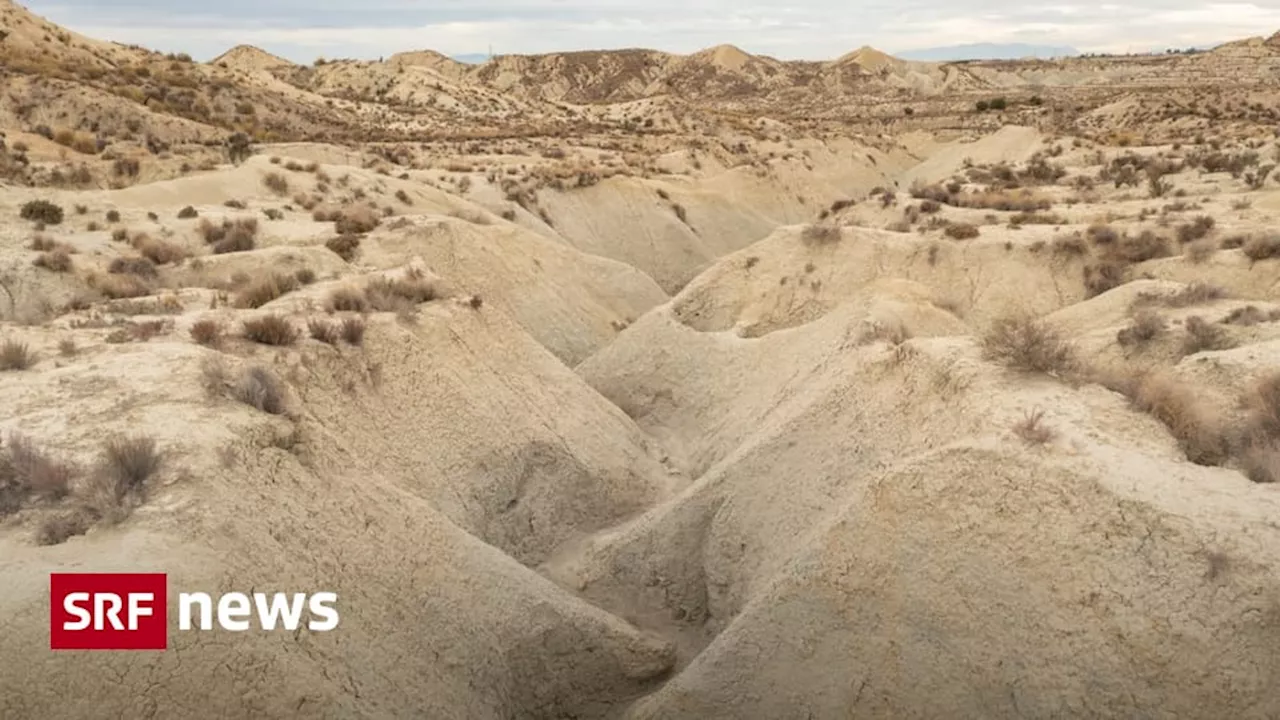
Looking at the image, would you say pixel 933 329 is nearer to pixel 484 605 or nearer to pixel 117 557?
pixel 484 605

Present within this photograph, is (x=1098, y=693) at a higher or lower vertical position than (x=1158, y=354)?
lower

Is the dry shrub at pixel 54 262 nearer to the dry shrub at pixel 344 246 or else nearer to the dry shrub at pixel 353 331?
the dry shrub at pixel 344 246

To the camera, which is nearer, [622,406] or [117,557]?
[117,557]

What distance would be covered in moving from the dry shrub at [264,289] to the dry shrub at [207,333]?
2.44 meters

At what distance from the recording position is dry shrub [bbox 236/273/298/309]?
15.0 m

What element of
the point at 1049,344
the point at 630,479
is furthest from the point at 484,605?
the point at 1049,344

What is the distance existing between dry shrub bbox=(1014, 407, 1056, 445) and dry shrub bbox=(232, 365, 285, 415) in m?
7.97

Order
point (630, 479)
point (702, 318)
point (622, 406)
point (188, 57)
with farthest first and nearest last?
point (188, 57) < point (702, 318) < point (622, 406) < point (630, 479)

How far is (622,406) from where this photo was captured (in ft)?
66.8

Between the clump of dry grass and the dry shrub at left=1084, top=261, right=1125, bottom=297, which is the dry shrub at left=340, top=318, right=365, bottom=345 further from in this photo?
the dry shrub at left=1084, top=261, right=1125, bottom=297

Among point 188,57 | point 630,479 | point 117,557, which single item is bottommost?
point 630,479

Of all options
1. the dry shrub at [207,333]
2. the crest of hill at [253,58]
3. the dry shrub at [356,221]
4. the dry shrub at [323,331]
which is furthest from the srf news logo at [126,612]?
the crest of hill at [253,58]

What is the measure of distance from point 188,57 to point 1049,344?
50.6m

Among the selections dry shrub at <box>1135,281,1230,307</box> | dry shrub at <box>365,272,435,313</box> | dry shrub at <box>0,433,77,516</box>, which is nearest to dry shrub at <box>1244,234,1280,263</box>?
dry shrub at <box>1135,281,1230,307</box>
